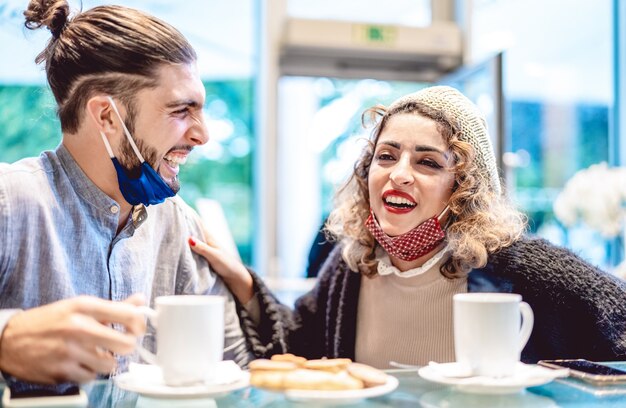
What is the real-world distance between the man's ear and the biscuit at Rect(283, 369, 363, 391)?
2.35 feet

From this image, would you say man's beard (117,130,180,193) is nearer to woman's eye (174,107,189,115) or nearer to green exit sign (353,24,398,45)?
woman's eye (174,107,189,115)

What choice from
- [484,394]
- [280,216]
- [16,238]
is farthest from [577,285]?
[280,216]

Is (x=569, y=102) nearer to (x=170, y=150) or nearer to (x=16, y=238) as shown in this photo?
(x=170, y=150)

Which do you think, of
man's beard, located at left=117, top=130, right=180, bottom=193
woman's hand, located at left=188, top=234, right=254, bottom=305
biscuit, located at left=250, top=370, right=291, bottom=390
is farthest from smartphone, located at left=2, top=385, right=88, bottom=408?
woman's hand, located at left=188, top=234, right=254, bottom=305

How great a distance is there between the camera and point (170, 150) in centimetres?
144

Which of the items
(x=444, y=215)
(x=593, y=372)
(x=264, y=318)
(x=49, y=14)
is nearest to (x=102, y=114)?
(x=49, y=14)

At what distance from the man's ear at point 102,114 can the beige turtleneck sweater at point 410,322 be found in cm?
71

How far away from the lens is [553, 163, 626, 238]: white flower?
302 cm

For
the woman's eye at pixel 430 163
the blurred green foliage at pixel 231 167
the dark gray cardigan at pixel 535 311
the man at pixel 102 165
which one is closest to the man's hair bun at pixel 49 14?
the man at pixel 102 165

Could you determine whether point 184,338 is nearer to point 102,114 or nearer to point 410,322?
point 102,114

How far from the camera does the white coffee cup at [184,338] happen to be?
2.93 feet

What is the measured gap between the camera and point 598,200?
303cm

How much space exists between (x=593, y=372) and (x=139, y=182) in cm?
90

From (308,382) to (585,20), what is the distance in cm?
400
